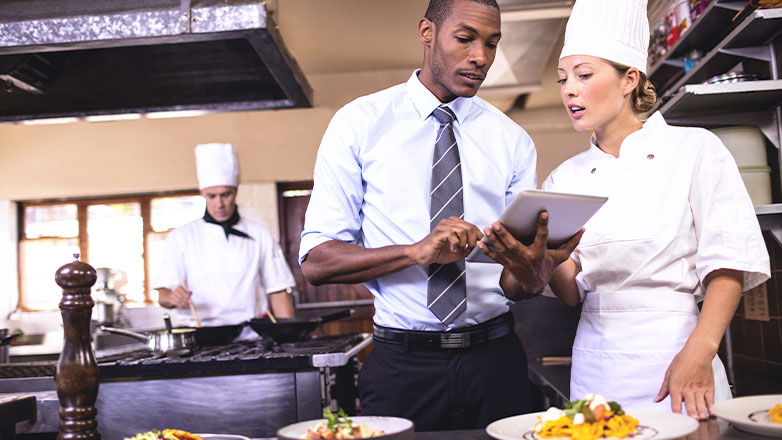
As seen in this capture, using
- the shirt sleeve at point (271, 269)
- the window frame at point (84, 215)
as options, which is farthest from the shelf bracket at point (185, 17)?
the window frame at point (84, 215)

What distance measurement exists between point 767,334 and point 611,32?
70.3 inches

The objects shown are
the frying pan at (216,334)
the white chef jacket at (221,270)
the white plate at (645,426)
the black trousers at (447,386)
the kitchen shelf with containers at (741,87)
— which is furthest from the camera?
the white chef jacket at (221,270)

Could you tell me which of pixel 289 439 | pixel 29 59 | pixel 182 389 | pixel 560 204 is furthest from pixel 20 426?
pixel 560 204

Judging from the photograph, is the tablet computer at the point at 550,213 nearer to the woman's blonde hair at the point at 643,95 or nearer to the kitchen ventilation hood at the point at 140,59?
the woman's blonde hair at the point at 643,95

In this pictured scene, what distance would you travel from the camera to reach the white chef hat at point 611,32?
1.66m

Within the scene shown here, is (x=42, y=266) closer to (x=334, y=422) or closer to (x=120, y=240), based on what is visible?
(x=120, y=240)

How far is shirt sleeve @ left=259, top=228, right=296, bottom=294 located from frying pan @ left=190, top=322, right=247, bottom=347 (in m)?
0.86

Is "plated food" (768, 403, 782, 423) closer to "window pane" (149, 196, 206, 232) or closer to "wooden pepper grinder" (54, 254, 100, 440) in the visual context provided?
"wooden pepper grinder" (54, 254, 100, 440)

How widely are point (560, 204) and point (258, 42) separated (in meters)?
1.49

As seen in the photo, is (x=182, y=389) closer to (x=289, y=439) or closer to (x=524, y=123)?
(x=289, y=439)

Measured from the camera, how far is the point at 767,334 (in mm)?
2846

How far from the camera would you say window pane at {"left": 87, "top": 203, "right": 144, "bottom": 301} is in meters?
7.77

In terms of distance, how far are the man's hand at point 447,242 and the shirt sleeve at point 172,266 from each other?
2.59 meters

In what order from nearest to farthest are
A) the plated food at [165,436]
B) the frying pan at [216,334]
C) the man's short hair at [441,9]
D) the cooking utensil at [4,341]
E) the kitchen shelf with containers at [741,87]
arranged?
1. the plated food at [165,436]
2. the man's short hair at [441,9]
3. the kitchen shelf with containers at [741,87]
4. the frying pan at [216,334]
5. the cooking utensil at [4,341]
